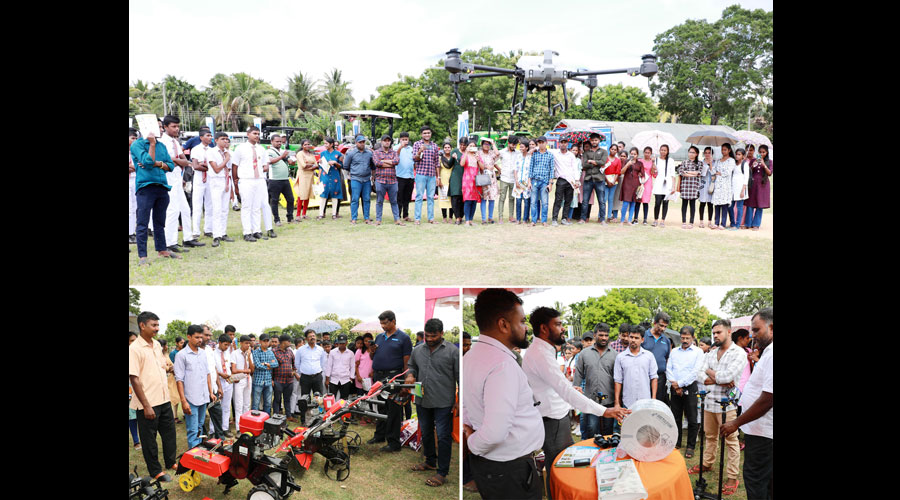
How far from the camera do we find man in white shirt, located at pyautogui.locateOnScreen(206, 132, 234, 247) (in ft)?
23.7

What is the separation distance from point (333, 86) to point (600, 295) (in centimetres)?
3640

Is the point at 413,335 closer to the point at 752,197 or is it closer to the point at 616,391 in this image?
the point at 616,391

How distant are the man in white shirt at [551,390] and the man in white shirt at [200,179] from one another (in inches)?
214

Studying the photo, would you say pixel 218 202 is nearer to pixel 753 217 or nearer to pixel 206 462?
pixel 206 462

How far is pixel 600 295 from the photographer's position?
3.61 meters

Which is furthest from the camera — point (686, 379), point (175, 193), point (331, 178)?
point (331, 178)

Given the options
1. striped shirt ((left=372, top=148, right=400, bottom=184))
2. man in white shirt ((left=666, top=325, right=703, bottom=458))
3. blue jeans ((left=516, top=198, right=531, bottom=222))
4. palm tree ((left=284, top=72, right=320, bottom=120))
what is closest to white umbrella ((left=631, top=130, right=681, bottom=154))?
blue jeans ((left=516, top=198, right=531, bottom=222))

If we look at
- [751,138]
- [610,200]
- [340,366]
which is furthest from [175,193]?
[751,138]

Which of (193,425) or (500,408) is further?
(193,425)

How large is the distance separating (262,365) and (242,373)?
0.43 ft

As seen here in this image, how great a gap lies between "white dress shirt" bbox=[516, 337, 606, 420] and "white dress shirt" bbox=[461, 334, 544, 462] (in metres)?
0.14

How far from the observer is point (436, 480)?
3514mm

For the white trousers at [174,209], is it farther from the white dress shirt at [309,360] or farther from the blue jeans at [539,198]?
the blue jeans at [539,198]

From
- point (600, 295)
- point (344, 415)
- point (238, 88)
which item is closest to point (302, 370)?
point (344, 415)
